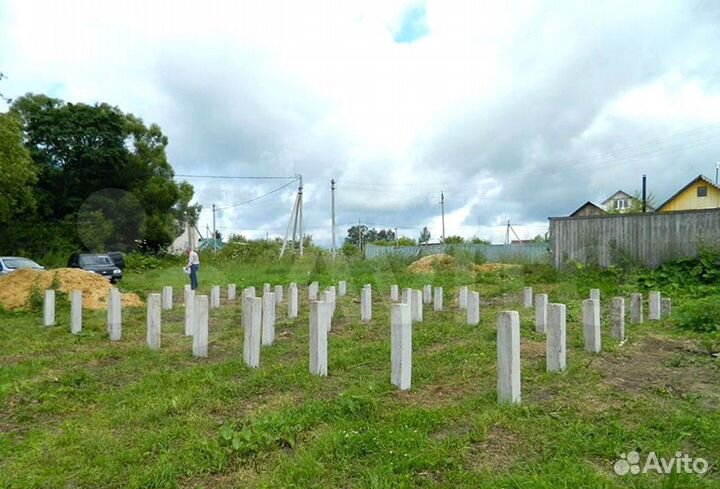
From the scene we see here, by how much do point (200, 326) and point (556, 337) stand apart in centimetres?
417

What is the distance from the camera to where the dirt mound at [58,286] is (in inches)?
458

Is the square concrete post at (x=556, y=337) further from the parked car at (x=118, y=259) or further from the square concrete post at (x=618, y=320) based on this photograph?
the parked car at (x=118, y=259)

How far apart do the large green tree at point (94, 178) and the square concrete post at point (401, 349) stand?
30063 mm

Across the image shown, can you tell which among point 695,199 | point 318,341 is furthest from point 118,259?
point 695,199

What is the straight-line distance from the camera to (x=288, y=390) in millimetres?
4715

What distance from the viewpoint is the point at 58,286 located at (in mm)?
11992

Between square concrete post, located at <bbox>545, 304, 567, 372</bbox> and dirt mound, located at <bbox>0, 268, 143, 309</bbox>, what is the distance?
33.8 ft

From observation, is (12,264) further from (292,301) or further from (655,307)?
(655,307)

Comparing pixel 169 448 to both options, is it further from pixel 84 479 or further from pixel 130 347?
pixel 130 347

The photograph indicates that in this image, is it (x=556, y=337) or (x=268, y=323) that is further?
(x=268, y=323)

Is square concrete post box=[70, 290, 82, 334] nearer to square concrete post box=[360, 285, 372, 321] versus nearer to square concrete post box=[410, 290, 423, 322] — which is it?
square concrete post box=[360, 285, 372, 321]

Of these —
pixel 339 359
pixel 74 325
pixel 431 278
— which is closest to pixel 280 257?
pixel 431 278

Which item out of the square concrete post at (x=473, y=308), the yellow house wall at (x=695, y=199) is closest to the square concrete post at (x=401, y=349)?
the square concrete post at (x=473, y=308)

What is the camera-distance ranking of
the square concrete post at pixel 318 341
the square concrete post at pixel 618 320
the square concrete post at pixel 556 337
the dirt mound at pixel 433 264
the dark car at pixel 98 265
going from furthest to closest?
1. the dirt mound at pixel 433 264
2. the dark car at pixel 98 265
3. the square concrete post at pixel 618 320
4. the square concrete post at pixel 318 341
5. the square concrete post at pixel 556 337
